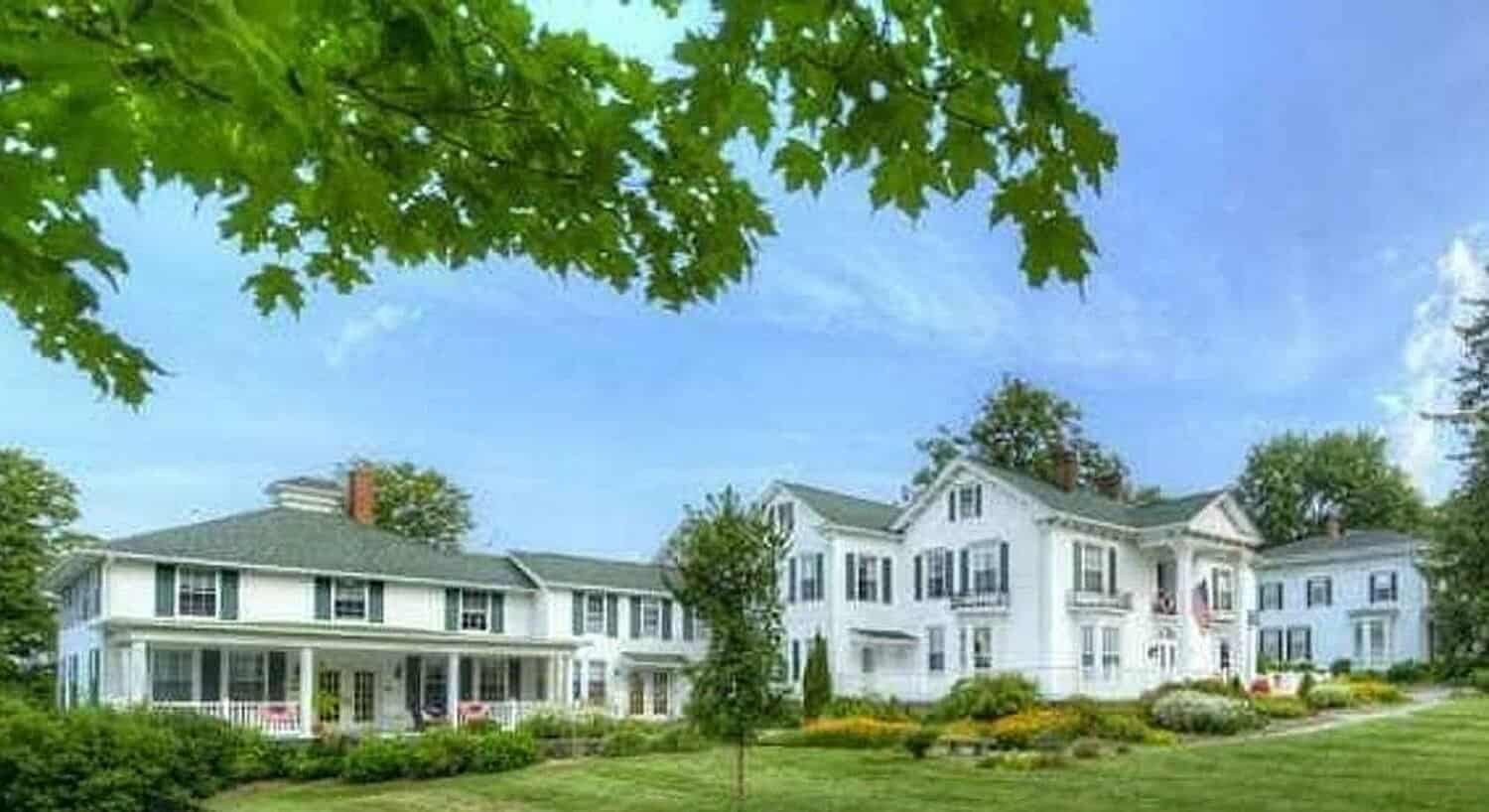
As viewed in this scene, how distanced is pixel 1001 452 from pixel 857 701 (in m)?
32.4

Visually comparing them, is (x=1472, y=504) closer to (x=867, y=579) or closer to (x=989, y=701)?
(x=989, y=701)

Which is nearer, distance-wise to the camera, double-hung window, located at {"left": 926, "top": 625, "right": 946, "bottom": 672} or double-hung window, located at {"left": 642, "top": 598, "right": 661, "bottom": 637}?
double-hung window, located at {"left": 926, "top": 625, "right": 946, "bottom": 672}

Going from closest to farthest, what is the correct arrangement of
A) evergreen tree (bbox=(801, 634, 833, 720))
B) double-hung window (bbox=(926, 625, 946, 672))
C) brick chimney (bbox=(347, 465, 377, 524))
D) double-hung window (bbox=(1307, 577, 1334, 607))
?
evergreen tree (bbox=(801, 634, 833, 720)), brick chimney (bbox=(347, 465, 377, 524)), double-hung window (bbox=(926, 625, 946, 672)), double-hung window (bbox=(1307, 577, 1334, 607))

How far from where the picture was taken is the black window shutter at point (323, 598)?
45.2 metres

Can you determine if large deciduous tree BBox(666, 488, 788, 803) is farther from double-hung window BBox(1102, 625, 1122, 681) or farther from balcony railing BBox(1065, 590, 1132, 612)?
double-hung window BBox(1102, 625, 1122, 681)

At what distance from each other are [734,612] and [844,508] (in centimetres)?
3068

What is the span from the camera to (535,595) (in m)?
52.2

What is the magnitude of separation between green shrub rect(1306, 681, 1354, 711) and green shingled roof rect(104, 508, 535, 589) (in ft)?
78.9

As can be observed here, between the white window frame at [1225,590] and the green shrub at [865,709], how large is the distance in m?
14.9

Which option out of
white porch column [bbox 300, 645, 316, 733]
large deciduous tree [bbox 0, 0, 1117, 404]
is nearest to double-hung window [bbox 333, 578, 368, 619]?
white porch column [bbox 300, 645, 316, 733]

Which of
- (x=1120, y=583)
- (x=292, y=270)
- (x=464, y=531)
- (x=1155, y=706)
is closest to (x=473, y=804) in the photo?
(x=1155, y=706)

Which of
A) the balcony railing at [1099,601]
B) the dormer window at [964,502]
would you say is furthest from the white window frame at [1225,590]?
the dormer window at [964,502]

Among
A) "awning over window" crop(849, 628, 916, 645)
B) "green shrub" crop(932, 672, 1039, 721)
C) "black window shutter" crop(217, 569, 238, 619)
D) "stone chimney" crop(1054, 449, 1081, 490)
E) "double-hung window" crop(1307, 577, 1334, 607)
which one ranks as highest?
"stone chimney" crop(1054, 449, 1081, 490)

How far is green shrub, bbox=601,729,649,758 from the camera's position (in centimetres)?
3588
